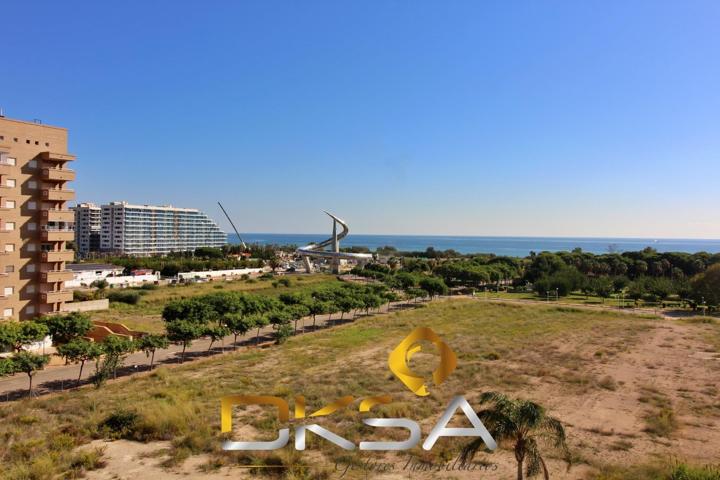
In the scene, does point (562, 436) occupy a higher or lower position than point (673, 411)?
higher

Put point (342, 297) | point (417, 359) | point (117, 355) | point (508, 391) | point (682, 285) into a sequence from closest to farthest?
point (508, 391)
point (117, 355)
point (417, 359)
point (342, 297)
point (682, 285)

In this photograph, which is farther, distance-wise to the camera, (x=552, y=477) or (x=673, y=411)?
(x=673, y=411)

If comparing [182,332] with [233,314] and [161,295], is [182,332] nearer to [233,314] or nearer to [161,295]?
[233,314]

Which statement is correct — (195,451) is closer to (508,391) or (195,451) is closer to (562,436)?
(562,436)

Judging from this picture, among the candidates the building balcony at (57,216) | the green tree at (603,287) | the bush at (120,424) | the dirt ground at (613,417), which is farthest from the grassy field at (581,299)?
the bush at (120,424)

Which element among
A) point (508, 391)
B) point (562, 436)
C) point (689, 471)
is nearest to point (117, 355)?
point (508, 391)

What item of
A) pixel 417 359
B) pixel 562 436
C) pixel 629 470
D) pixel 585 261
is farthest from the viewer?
pixel 585 261

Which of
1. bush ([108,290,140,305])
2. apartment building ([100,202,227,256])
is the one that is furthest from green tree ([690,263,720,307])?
apartment building ([100,202,227,256])

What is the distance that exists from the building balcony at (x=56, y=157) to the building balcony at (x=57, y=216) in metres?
4.31

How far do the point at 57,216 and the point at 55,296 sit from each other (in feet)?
22.2

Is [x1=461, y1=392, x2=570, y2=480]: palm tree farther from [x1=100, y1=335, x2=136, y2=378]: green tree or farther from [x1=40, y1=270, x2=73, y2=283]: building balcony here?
[x1=40, y1=270, x2=73, y2=283]: building balcony

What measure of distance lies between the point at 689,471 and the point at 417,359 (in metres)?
18.9

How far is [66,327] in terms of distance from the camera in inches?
1187

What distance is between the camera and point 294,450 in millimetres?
Result: 14930
